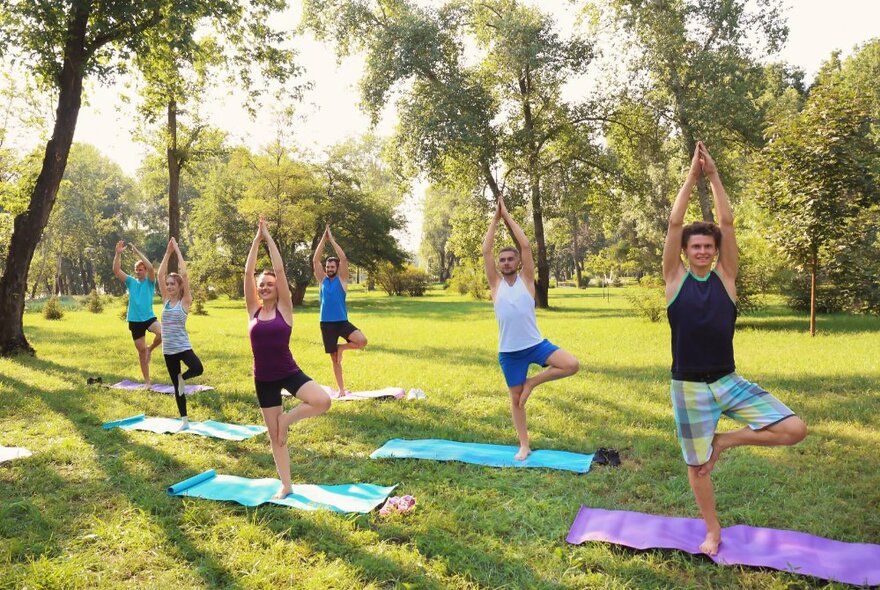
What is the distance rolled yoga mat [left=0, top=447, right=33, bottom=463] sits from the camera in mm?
6520

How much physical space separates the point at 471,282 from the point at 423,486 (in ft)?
127

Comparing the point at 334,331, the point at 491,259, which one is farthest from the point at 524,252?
the point at 334,331

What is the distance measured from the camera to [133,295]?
33.1 ft

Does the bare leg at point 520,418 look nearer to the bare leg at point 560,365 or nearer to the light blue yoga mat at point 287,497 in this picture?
the bare leg at point 560,365

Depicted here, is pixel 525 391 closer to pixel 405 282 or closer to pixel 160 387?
pixel 160 387

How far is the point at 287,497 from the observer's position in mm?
5305

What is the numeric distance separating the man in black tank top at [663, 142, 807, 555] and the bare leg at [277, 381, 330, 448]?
306 cm

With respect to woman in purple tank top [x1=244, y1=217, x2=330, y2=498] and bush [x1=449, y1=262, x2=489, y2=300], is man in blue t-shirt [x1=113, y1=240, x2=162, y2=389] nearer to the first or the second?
woman in purple tank top [x1=244, y1=217, x2=330, y2=498]

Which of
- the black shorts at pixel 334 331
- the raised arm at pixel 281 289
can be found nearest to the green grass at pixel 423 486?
the black shorts at pixel 334 331

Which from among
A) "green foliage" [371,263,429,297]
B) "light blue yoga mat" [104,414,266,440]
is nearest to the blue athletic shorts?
"light blue yoga mat" [104,414,266,440]

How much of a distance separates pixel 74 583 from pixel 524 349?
432 centimetres

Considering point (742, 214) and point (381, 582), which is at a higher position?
point (742, 214)

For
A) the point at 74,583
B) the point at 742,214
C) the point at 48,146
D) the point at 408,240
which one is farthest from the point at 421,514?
the point at 408,240

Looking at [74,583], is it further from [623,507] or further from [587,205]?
[587,205]
